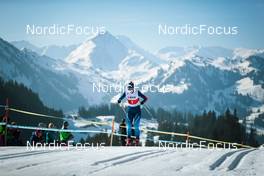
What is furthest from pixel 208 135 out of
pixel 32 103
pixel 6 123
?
pixel 6 123

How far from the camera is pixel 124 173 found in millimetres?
8141

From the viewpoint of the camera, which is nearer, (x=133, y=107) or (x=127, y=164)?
(x=127, y=164)

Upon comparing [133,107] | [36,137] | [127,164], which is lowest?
[127,164]

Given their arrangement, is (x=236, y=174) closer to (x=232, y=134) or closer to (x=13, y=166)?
(x=13, y=166)

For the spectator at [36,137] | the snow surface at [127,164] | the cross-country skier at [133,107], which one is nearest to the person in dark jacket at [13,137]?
the spectator at [36,137]

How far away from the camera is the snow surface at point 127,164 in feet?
26.9

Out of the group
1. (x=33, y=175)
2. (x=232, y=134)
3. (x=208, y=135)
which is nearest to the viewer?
(x=33, y=175)

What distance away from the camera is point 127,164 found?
9234 millimetres

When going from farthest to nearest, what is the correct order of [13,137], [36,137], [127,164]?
[13,137], [36,137], [127,164]

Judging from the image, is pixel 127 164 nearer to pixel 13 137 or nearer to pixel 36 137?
pixel 36 137

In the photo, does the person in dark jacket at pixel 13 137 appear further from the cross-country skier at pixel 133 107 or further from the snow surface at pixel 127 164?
the snow surface at pixel 127 164

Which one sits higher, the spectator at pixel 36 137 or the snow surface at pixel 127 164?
the spectator at pixel 36 137

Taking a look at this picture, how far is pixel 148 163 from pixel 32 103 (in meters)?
148

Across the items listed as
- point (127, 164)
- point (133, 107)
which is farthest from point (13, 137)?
point (127, 164)
